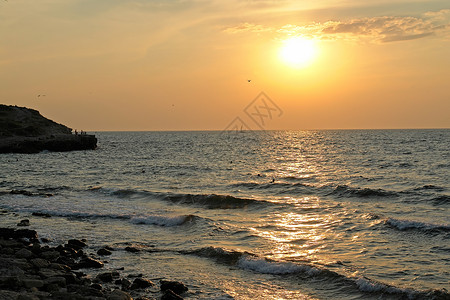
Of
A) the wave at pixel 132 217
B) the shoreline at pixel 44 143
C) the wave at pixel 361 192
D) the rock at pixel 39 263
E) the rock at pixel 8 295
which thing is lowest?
the wave at pixel 132 217

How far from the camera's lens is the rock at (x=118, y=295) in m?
13.1

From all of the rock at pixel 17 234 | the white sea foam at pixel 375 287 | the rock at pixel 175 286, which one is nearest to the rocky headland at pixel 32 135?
the rock at pixel 17 234

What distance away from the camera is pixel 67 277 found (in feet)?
48.4

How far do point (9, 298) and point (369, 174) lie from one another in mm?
44446

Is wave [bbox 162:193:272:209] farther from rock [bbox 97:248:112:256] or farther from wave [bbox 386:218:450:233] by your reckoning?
rock [bbox 97:248:112:256]

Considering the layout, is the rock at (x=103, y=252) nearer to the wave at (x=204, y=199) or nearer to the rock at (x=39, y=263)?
the rock at (x=39, y=263)

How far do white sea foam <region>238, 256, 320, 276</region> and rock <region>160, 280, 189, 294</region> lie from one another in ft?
12.0

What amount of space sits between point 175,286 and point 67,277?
3.45 meters

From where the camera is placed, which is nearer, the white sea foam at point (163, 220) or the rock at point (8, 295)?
the rock at point (8, 295)

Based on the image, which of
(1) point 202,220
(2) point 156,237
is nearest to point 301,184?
(1) point 202,220

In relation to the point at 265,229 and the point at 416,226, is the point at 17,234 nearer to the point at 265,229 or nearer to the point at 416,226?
the point at 265,229

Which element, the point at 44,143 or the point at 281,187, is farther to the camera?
the point at 44,143

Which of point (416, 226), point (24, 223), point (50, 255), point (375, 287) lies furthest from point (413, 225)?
point (24, 223)

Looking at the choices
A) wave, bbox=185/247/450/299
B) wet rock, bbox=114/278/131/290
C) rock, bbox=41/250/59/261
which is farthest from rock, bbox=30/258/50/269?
wave, bbox=185/247/450/299
